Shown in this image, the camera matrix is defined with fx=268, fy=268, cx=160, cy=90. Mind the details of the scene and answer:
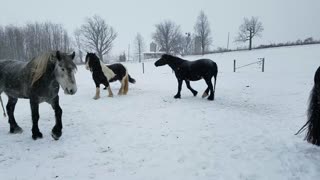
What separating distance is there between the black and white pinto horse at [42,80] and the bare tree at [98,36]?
54.6m

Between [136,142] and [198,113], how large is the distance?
106 inches

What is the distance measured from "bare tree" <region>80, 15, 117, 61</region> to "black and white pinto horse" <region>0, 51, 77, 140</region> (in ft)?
179

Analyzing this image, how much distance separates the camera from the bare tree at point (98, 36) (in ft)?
196

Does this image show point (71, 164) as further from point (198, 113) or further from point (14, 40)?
point (14, 40)

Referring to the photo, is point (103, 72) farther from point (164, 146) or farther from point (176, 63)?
point (164, 146)

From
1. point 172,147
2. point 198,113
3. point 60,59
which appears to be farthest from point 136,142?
point 198,113

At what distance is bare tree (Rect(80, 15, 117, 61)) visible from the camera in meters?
59.8

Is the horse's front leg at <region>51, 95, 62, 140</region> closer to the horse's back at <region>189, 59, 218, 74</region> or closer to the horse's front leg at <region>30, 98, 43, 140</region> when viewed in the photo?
the horse's front leg at <region>30, 98, 43, 140</region>

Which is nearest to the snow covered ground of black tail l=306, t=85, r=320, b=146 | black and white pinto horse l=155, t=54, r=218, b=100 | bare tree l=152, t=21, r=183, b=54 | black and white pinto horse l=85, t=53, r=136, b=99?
black tail l=306, t=85, r=320, b=146

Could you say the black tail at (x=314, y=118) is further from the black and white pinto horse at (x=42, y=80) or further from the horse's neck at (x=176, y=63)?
the horse's neck at (x=176, y=63)

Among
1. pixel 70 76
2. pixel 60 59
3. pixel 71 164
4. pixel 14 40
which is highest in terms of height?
pixel 14 40

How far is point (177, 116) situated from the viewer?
23.2ft

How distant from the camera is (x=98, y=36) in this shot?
60.2 meters

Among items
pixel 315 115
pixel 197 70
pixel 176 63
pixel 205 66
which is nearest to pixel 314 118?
pixel 315 115
